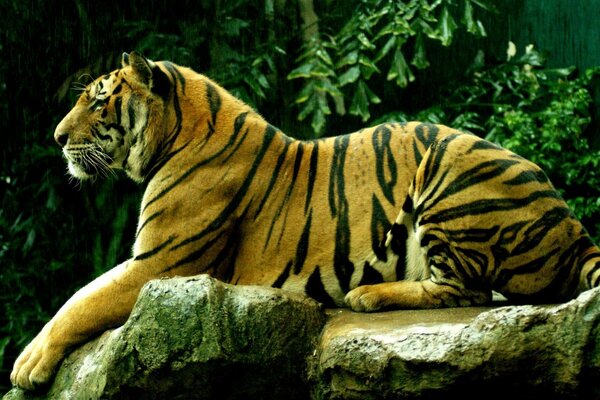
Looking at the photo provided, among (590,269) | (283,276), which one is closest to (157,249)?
(283,276)

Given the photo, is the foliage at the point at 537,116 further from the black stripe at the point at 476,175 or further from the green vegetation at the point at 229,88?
the black stripe at the point at 476,175

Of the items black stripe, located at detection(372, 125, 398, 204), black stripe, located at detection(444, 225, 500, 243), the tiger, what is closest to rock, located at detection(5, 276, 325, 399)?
the tiger

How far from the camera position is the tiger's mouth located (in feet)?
17.0

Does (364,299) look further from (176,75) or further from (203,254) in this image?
(176,75)

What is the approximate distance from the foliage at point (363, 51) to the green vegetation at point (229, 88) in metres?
0.02

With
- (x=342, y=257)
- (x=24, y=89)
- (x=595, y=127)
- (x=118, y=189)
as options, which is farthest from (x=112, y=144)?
(x=595, y=127)

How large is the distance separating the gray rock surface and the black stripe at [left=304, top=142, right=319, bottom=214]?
903 millimetres

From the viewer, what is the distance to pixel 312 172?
507cm

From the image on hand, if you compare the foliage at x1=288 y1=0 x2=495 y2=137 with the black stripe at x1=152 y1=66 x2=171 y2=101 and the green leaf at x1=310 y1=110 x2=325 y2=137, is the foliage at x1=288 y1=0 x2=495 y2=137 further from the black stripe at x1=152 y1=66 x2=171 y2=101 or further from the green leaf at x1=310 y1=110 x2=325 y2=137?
the black stripe at x1=152 y1=66 x2=171 y2=101

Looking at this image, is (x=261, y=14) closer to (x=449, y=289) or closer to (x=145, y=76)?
(x=145, y=76)

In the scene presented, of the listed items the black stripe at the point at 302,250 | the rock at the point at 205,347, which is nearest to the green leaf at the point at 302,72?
the black stripe at the point at 302,250

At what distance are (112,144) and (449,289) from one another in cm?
215

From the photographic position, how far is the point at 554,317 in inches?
136

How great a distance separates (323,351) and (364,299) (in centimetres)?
69
